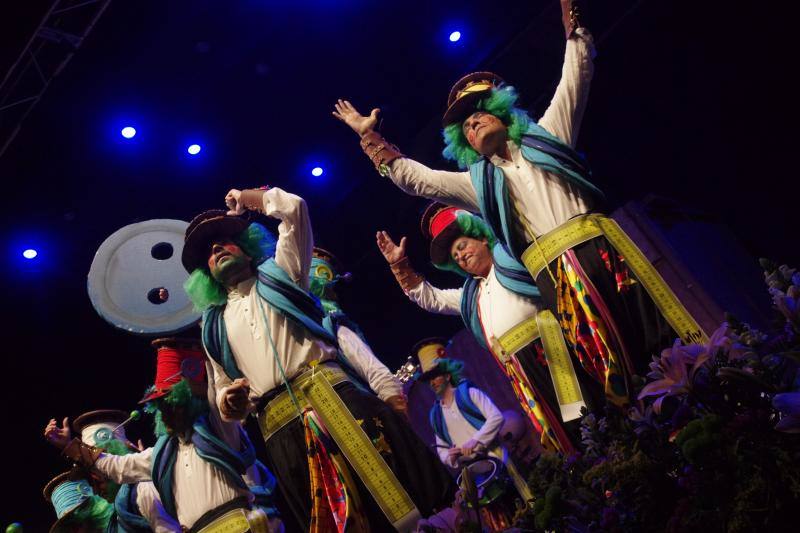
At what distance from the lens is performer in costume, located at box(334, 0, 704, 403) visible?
2.19 meters

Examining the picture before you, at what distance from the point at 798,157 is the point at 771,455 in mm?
2955

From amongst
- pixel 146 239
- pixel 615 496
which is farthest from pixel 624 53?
pixel 615 496

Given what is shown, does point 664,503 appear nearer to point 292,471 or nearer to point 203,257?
point 292,471

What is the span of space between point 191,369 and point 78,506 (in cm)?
97

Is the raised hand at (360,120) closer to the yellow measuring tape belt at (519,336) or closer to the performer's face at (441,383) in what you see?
the yellow measuring tape belt at (519,336)

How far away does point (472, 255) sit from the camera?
3.16 meters

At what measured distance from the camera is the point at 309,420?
8.21 ft

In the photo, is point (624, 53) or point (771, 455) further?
point (624, 53)

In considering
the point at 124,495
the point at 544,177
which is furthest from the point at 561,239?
the point at 124,495

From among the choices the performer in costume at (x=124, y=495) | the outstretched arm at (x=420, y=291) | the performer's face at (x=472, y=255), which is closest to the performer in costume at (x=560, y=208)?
the performer's face at (x=472, y=255)

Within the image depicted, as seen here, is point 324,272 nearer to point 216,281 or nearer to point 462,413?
point 462,413

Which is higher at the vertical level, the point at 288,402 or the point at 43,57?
the point at 43,57

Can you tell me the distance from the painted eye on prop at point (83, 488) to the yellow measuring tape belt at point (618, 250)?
267cm

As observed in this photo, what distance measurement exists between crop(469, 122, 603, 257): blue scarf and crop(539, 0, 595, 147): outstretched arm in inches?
3.6
